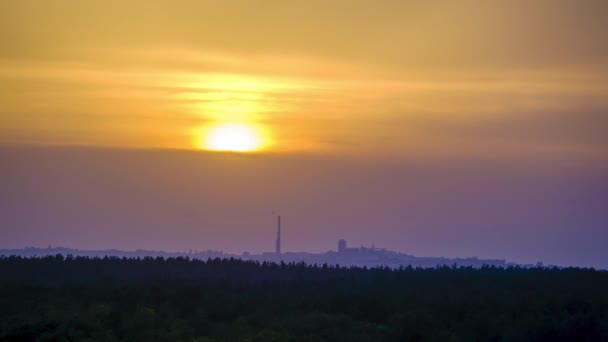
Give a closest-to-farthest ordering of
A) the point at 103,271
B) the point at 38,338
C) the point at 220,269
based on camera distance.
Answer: the point at 38,338 → the point at 103,271 → the point at 220,269

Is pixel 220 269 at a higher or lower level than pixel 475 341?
higher

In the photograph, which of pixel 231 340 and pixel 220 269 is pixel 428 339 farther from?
pixel 220 269

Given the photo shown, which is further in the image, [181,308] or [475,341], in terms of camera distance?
[181,308]

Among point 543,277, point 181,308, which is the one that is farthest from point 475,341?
point 543,277

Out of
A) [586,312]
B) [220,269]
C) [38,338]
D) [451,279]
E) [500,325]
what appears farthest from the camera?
[220,269]

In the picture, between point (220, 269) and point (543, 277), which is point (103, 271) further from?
point (543, 277)

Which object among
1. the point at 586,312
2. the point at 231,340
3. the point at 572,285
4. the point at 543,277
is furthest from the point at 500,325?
the point at 543,277
